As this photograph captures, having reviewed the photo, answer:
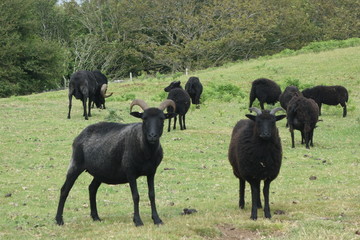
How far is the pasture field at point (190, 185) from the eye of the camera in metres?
10.2

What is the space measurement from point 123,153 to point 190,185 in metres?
5.18

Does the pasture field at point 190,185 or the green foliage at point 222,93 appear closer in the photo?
the pasture field at point 190,185

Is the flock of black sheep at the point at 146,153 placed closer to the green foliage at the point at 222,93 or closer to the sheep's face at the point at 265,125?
the sheep's face at the point at 265,125

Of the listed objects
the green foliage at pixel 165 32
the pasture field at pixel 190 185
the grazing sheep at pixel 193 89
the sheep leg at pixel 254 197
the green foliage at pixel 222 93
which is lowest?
the pasture field at pixel 190 185

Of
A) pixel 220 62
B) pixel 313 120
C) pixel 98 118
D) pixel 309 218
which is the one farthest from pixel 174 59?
pixel 309 218

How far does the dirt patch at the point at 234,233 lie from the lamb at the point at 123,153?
1281 millimetres

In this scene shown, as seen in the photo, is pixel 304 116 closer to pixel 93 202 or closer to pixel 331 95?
pixel 331 95

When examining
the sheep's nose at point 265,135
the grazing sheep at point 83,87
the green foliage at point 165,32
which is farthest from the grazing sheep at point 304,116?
the green foliage at point 165,32

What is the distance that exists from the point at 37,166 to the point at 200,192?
20.2 feet

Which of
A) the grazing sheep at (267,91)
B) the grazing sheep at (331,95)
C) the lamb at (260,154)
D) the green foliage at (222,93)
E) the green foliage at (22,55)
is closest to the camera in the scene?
the lamb at (260,154)

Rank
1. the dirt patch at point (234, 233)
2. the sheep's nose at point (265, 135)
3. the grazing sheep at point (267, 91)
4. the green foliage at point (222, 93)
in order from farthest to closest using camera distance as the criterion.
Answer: the green foliage at point (222, 93), the grazing sheep at point (267, 91), the sheep's nose at point (265, 135), the dirt patch at point (234, 233)

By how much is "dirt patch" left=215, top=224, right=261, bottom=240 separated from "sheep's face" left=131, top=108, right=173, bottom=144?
6.64 ft

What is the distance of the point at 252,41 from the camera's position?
70.5 metres

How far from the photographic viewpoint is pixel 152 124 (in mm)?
10359
